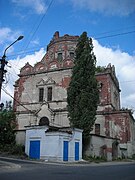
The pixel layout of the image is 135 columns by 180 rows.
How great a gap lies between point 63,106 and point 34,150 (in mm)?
11555

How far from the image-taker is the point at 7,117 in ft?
108

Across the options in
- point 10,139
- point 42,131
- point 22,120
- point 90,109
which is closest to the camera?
point 42,131

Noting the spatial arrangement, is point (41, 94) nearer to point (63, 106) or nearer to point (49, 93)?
point (49, 93)

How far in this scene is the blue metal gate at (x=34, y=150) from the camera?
25.8 meters

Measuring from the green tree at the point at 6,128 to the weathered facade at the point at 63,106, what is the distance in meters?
0.92

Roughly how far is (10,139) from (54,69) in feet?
44.7

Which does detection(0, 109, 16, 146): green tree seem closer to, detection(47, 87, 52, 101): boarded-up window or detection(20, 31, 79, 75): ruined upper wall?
detection(47, 87, 52, 101): boarded-up window

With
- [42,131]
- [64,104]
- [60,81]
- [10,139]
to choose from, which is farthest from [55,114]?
[42,131]

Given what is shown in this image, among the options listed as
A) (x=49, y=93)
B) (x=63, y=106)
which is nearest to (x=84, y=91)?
(x=63, y=106)

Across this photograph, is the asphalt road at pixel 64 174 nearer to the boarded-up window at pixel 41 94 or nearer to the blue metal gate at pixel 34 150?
the blue metal gate at pixel 34 150

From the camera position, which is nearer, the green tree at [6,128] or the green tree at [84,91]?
the green tree at [84,91]

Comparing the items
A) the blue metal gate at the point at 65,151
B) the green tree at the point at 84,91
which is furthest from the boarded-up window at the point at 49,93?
the blue metal gate at the point at 65,151

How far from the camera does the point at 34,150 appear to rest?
26.1 metres

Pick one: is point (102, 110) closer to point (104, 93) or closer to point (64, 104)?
point (104, 93)
